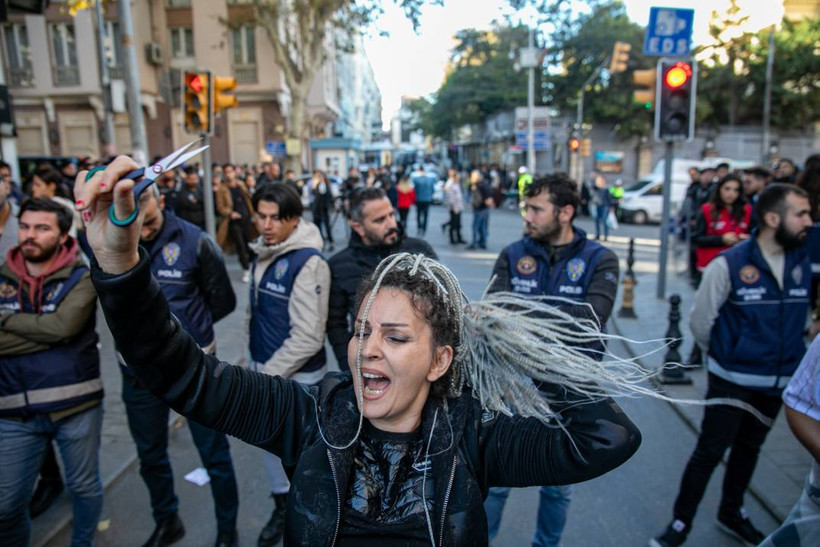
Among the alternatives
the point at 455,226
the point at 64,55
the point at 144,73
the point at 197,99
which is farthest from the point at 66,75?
the point at 197,99

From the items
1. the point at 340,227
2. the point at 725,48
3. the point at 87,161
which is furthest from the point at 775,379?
the point at 725,48

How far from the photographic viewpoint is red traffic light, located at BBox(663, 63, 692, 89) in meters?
7.74

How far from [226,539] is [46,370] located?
54.6 inches

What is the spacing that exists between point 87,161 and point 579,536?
11.1 meters

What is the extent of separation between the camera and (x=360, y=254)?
3.38 m

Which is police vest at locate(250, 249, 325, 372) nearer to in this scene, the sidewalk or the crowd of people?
the crowd of people

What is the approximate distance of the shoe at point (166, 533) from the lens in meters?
3.36

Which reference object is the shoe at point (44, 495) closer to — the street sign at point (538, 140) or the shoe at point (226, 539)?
the shoe at point (226, 539)

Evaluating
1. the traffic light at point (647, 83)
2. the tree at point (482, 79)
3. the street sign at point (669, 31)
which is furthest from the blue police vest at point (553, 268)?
the tree at point (482, 79)

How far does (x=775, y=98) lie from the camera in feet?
107

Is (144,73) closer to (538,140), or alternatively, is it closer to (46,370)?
(538,140)

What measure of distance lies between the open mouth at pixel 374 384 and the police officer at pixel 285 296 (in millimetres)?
1533

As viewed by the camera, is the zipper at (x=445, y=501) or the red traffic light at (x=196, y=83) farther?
the red traffic light at (x=196, y=83)

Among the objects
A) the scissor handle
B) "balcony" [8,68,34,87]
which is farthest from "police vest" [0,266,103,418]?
"balcony" [8,68,34,87]
